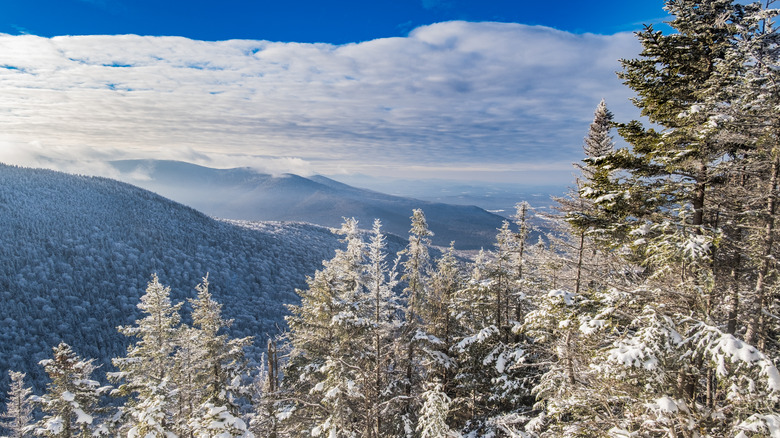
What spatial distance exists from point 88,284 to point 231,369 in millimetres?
123743

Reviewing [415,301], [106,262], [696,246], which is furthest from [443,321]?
[106,262]

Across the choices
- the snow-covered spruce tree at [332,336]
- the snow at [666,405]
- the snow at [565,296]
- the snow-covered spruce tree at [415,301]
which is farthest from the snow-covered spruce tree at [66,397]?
the snow at [666,405]

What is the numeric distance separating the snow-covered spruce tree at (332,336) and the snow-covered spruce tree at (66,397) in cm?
877

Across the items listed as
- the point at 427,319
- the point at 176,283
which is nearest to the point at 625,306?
the point at 427,319

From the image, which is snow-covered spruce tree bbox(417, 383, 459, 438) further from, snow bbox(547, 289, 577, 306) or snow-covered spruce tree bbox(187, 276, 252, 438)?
snow-covered spruce tree bbox(187, 276, 252, 438)

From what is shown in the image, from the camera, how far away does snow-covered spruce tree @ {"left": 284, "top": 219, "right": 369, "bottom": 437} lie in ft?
42.6

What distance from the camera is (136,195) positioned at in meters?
177

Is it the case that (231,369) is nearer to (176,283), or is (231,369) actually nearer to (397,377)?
(397,377)

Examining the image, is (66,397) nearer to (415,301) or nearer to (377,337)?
(377,337)

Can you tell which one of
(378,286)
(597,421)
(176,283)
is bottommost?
(176,283)

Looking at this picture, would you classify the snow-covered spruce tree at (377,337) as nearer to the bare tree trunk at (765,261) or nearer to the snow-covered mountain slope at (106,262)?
the bare tree trunk at (765,261)

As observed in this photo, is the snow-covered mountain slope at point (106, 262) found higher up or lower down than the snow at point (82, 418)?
lower down

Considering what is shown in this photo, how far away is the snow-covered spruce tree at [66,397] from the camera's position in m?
14.8

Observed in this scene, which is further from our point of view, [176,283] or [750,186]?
[176,283]
